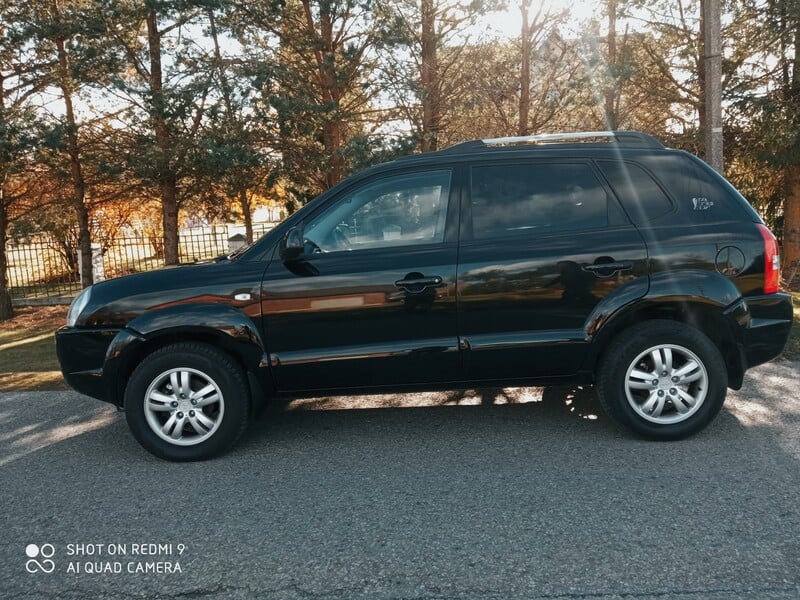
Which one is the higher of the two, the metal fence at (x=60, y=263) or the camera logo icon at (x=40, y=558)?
the metal fence at (x=60, y=263)

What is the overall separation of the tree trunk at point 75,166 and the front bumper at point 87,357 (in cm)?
893

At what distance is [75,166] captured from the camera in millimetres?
13281

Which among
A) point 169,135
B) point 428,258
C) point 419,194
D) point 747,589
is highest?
point 169,135

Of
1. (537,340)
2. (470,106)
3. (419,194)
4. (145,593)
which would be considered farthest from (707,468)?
(470,106)

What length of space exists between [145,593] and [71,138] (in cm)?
1149

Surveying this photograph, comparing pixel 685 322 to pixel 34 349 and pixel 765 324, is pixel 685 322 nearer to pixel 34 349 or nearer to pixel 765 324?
pixel 765 324

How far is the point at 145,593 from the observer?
2932 millimetres

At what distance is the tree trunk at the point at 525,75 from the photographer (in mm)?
11727

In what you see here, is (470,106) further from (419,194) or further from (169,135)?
(419,194)

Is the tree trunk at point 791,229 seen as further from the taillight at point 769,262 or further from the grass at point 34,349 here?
the taillight at point 769,262

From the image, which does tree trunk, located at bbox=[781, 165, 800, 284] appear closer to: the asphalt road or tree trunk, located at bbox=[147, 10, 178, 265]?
the asphalt road

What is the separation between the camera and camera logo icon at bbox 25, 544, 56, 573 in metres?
3.17

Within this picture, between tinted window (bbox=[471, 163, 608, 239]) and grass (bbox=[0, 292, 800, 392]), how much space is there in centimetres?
349

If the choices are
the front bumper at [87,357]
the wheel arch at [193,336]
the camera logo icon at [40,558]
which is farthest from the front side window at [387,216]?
the camera logo icon at [40,558]
